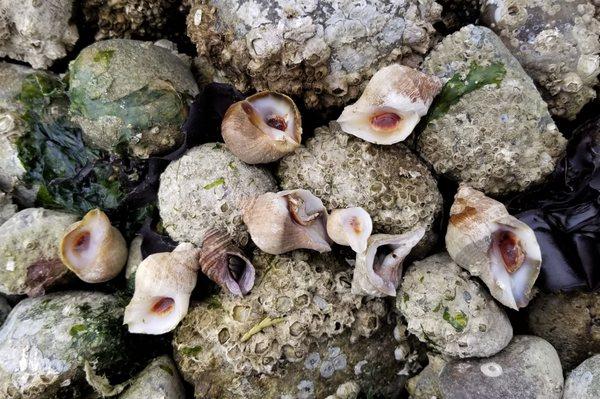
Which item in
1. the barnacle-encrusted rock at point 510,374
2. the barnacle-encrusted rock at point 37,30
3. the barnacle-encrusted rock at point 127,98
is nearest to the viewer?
the barnacle-encrusted rock at point 510,374

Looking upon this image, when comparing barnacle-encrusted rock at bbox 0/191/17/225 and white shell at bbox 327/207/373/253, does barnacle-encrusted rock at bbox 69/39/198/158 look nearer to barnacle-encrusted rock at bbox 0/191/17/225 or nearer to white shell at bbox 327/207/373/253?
barnacle-encrusted rock at bbox 0/191/17/225

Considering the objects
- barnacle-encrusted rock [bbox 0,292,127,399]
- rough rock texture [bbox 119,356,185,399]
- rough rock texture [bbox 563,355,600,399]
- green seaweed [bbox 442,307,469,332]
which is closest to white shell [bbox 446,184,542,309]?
green seaweed [bbox 442,307,469,332]

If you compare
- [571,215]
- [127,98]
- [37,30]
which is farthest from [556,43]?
[37,30]

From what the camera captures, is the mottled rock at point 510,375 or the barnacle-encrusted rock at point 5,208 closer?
the mottled rock at point 510,375

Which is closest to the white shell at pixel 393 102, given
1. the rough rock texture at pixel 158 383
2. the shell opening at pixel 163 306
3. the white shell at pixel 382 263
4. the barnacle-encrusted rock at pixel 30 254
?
the white shell at pixel 382 263

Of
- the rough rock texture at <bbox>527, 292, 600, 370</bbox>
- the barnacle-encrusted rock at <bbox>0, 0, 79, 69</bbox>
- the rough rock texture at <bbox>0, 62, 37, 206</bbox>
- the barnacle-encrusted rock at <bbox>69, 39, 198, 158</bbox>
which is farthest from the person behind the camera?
the rough rock texture at <bbox>0, 62, 37, 206</bbox>

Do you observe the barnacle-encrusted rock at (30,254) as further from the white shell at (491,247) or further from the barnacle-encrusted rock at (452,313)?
the white shell at (491,247)
